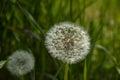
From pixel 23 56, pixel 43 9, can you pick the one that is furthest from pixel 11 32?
pixel 23 56

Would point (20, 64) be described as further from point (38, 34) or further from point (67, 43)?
point (38, 34)

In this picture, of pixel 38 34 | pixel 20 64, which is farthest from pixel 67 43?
pixel 38 34

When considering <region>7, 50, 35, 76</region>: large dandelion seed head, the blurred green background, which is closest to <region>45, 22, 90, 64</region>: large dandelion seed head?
<region>7, 50, 35, 76</region>: large dandelion seed head

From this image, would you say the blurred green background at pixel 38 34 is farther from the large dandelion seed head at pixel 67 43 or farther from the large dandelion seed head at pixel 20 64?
the large dandelion seed head at pixel 67 43

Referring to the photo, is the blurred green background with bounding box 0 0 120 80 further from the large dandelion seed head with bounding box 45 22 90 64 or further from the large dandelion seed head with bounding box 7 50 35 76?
the large dandelion seed head with bounding box 45 22 90 64

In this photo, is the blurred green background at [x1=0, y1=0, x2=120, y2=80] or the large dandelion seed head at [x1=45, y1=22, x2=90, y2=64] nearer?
the large dandelion seed head at [x1=45, y1=22, x2=90, y2=64]

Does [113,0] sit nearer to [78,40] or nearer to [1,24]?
[1,24]

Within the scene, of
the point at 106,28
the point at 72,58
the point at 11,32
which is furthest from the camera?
the point at 106,28
